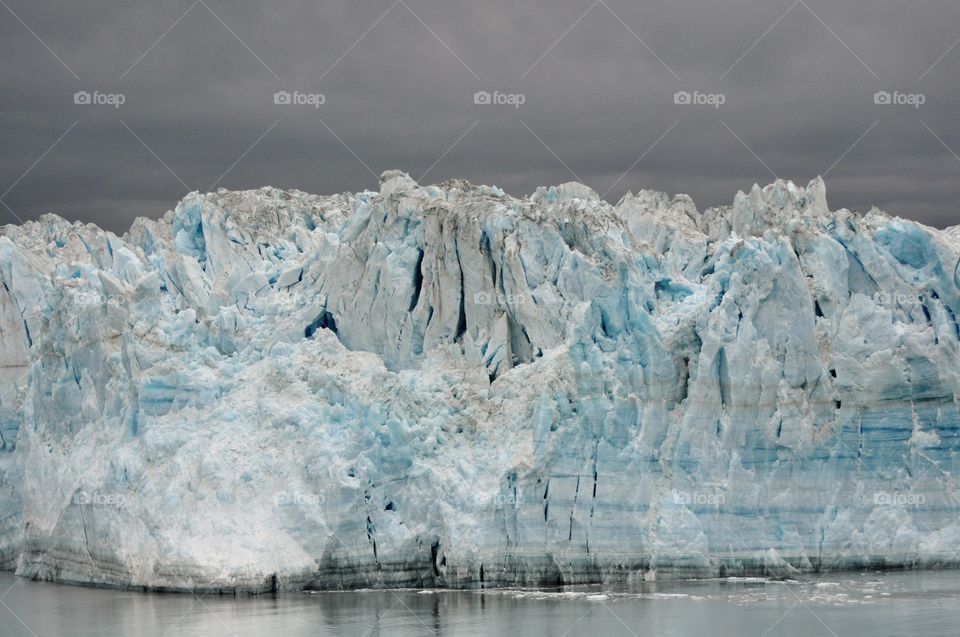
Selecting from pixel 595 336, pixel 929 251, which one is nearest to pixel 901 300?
pixel 929 251

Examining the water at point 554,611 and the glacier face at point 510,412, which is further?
the glacier face at point 510,412

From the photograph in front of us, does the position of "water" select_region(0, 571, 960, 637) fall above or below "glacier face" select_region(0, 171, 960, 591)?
below

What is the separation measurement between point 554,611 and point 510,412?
171 inches

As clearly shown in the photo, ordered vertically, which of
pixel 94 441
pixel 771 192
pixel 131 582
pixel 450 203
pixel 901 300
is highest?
pixel 771 192

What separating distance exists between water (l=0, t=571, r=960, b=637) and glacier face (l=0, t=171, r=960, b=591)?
71 centimetres

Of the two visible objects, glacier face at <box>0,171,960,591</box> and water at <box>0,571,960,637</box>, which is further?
glacier face at <box>0,171,960,591</box>

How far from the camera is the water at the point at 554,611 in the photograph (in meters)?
20.9

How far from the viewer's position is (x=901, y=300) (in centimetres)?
2628

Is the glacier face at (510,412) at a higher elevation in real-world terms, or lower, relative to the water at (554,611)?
higher

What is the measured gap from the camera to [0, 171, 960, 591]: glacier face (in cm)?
2448

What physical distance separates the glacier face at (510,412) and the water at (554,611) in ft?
2.34

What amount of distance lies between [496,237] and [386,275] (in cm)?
223

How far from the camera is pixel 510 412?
25.4m

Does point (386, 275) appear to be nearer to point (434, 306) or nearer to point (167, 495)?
point (434, 306)
